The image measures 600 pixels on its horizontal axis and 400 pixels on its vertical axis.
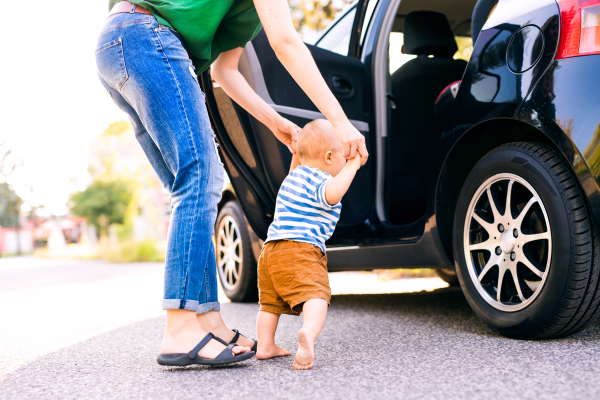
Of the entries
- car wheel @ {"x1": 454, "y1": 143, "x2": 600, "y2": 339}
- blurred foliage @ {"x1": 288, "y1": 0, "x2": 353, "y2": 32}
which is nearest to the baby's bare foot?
car wheel @ {"x1": 454, "y1": 143, "x2": 600, "y2": 339}

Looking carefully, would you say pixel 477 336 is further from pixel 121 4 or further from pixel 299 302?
pixel 121 4

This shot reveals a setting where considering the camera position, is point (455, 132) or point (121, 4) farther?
point (455, 132)

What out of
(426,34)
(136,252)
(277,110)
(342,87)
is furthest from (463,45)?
(136,252)

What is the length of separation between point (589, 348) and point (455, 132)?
3.15 feet

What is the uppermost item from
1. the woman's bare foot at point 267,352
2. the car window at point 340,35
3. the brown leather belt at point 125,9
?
the car window at point 340,35

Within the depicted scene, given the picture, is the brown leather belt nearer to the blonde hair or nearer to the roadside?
the blonde hair

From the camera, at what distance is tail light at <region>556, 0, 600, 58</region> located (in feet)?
5.65

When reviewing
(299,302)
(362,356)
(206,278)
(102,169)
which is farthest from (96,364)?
(102,169)

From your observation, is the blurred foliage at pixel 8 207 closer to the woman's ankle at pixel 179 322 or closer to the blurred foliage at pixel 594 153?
the woman's ankle at pixel 179 322

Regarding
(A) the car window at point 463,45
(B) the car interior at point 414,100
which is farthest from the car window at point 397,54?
(A) the car window at point 463,45

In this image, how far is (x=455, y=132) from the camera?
2.23 metres

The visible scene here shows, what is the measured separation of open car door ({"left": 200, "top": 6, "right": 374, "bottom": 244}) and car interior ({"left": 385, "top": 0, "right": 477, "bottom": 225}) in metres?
0.19

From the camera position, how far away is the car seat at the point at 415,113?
3084 millimetres

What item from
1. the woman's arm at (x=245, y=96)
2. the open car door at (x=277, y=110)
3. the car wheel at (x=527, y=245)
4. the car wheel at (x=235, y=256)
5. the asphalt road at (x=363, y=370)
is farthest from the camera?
the car wheel at (x=235, y=256)
